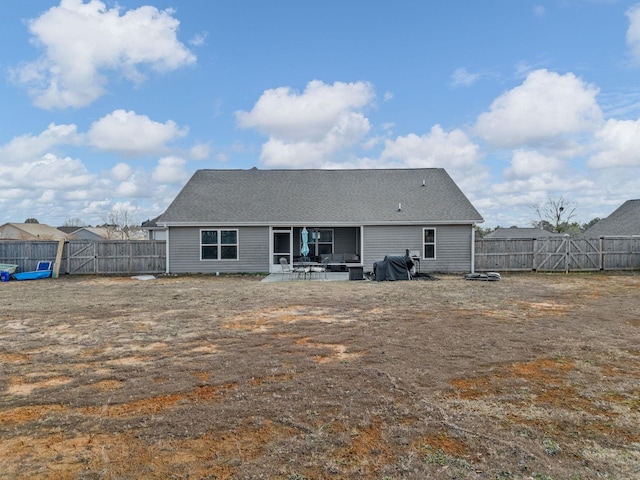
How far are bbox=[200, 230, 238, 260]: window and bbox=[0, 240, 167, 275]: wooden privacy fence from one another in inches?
76.7

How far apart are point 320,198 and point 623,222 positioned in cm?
2423

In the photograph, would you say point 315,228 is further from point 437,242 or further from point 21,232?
point 21,232

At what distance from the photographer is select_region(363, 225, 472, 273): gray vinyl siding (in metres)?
17.4

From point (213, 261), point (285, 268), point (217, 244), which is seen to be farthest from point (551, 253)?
point (213, 261)

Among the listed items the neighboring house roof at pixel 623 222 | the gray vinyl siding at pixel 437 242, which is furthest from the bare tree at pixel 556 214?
the gray vinyl siding at pixel 437 242

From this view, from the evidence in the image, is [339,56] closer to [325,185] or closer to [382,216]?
[325,185]

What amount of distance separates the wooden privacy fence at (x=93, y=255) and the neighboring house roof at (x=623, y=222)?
28623 millimetres

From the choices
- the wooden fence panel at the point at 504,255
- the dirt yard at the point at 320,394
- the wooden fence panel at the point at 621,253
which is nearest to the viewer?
the dirt yard at the point at 320,394

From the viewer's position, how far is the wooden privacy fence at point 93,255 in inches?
679

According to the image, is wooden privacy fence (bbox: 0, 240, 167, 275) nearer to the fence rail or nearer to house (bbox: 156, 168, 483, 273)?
the fence rail

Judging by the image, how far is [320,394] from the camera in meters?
4.17

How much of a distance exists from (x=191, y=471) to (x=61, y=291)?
12334 mm

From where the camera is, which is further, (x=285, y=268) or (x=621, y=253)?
(x=621, y=253)

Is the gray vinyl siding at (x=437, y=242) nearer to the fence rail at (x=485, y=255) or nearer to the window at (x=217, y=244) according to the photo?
the fence rail at (x=485, y=255)
